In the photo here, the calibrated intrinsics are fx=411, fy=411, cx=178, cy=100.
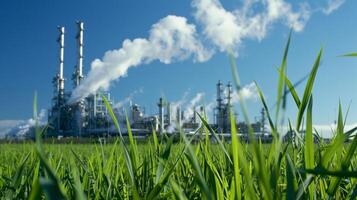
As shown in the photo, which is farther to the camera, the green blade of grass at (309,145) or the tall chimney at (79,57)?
the tall chimney at (79,57)

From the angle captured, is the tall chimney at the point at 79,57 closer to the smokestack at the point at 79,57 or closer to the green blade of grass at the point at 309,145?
the smokestack at the point at 79,57

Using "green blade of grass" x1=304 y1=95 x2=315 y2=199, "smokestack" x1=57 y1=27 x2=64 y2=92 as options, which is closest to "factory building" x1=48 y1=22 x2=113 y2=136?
"smokestack" x1=57 y1=27 x2=64 y2=92

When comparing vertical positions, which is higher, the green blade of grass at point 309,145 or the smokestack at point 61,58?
the smokestack at point 61,58

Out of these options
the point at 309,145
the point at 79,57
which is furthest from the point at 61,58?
the point at 309,145

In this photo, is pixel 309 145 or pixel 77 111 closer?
pixel 309 145

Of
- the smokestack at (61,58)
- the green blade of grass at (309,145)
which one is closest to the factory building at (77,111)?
the smokestack at (61,58)

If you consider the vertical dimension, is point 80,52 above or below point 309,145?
above

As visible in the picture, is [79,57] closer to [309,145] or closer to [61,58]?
[61,58]

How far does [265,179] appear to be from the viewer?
34 centimetres

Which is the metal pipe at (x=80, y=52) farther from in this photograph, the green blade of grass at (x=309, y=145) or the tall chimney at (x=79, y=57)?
the green blade of grass at (x=309, y=145)

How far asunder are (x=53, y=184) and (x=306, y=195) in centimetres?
46

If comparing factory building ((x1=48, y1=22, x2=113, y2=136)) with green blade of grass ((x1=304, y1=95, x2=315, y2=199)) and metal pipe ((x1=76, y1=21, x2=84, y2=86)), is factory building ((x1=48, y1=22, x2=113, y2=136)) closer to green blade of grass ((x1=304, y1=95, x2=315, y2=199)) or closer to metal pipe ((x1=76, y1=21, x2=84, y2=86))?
metal pipe ((x1=76, y1=21, x2=84, y2=86))

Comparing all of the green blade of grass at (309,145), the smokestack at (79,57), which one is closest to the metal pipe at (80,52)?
the smokestack at (79,57)

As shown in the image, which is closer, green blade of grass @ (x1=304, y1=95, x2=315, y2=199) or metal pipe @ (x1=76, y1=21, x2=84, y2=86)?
green blade of grass @ (x1=304, y1=95, x2=315, y2=199)
